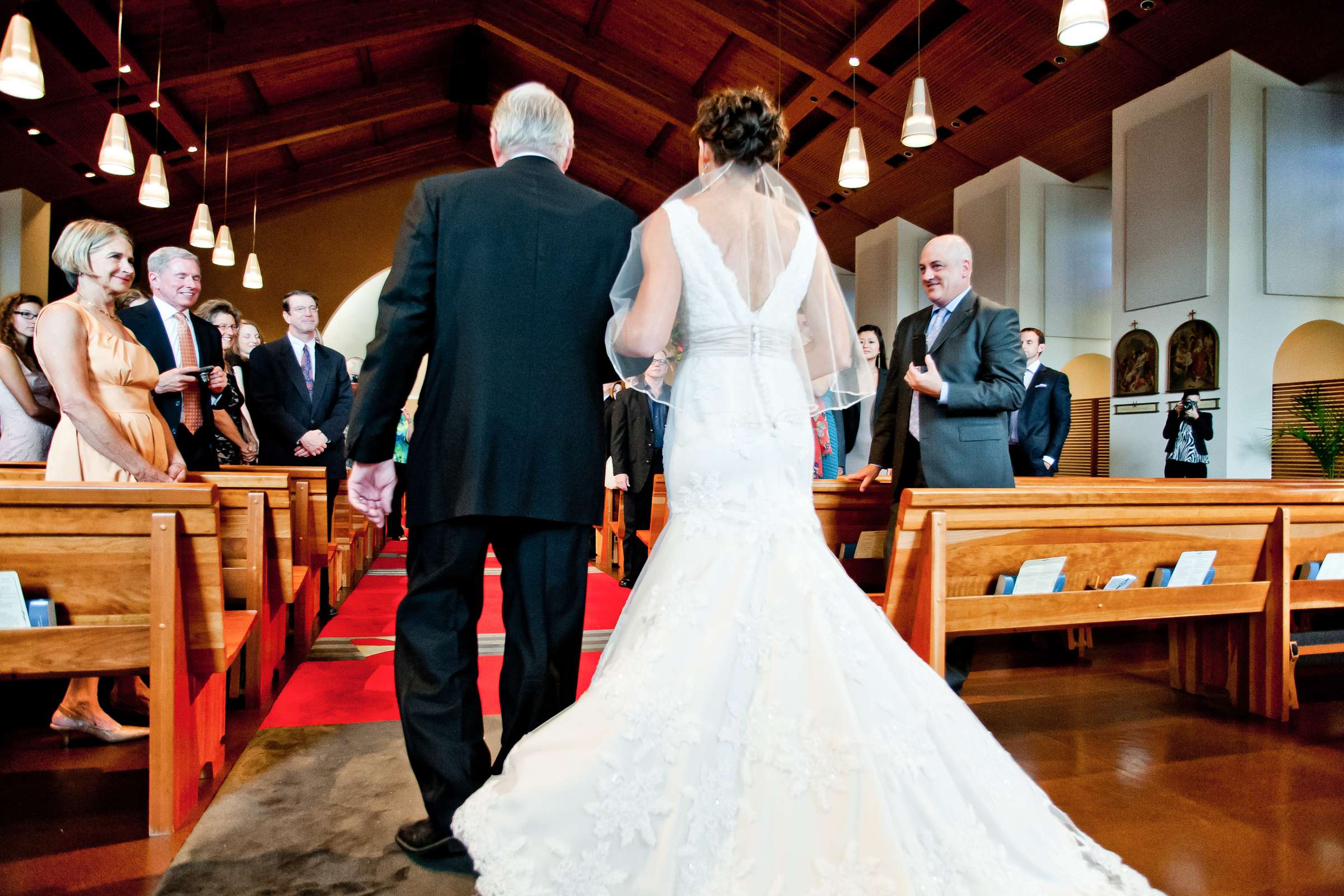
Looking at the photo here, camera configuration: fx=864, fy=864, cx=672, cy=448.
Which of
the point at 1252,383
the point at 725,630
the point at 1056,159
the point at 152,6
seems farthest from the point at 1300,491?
the point at 152,6

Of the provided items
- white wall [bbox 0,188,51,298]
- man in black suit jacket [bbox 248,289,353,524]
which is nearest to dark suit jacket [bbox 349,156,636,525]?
man in black suit jacket [bbox 248,289,353,524]

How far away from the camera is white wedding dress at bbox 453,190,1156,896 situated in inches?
57.3

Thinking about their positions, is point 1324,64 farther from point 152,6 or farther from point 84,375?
point 152,6

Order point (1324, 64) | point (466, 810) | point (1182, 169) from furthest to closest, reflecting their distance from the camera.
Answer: point (1182, 169) → point (1324, 64) → point (466, 810)

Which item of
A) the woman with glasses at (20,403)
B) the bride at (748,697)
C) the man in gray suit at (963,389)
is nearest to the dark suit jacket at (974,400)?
the man in gray suit at (963,389)

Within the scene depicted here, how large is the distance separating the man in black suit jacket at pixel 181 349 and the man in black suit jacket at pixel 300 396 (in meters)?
1.05

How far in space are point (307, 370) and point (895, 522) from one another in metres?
3.30

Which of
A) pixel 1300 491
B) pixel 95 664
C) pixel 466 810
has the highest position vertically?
pixel 1300 491

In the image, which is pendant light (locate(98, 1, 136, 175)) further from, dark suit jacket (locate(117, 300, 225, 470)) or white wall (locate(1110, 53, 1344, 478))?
white wall (locate(1110, 53, 1344, 478))

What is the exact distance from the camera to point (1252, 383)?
8023 millimetres

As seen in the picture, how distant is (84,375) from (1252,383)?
9.00m

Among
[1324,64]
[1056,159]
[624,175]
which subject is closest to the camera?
[1324,64]

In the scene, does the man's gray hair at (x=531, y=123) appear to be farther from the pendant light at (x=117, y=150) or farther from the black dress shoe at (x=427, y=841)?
the pendant light at (x=117, y=150)

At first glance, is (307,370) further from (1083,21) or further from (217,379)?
(1083,21)
